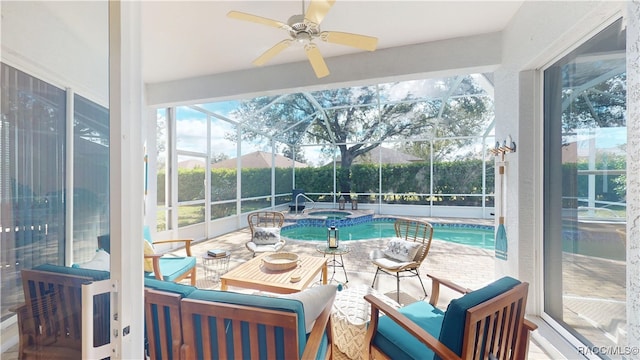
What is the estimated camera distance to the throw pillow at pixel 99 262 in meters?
0.87

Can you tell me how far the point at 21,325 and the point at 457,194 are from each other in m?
10.2

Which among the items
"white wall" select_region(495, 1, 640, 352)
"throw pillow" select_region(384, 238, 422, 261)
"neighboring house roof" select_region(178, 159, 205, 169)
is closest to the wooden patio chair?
"white wall" select_region(495, 1, 640, 352)

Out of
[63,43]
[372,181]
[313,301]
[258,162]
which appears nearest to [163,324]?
[313,301]

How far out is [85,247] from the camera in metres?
0.94

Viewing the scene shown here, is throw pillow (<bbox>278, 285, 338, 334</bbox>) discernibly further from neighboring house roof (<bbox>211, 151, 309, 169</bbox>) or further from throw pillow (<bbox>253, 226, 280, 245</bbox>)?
neighboring house roof (<bbox>211, 151, 309, 169</bbox>)

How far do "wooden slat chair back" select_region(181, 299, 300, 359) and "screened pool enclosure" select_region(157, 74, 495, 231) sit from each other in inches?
178

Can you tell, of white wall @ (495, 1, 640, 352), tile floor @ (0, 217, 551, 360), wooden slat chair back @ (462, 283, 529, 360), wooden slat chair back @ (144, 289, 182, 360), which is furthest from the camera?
tile floor @ (0, 217, 551, 360)

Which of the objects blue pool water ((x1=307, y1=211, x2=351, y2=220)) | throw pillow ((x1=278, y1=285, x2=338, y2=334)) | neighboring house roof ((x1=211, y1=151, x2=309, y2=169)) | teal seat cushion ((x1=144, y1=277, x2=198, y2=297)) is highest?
neighboring house roof ((x1=211, y1=151, x2=309, y2=169))

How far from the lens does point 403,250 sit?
10.9 feet

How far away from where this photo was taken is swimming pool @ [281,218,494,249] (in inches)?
272

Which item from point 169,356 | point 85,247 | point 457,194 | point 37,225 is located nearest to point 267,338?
point 169,356

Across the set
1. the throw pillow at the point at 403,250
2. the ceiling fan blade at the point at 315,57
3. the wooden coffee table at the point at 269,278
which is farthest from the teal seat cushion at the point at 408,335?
the ceiling fan blade at the point at 315,57

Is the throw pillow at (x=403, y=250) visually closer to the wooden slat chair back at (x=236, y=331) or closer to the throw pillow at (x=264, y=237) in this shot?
the throw pillow at (x=264, y=237)

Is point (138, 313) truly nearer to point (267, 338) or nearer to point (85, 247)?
point (85, 247)
